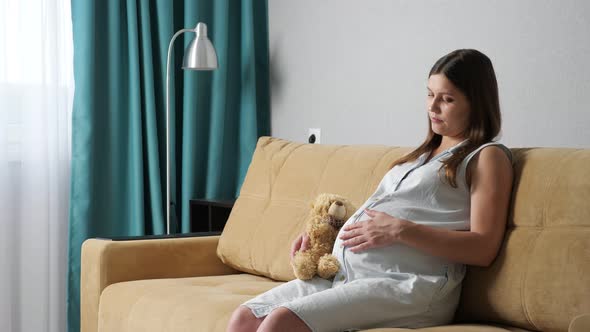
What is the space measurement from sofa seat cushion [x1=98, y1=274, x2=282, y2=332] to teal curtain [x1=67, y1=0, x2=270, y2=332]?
0.97m

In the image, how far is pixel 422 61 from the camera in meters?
2.94

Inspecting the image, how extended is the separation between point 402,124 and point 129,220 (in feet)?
4.28

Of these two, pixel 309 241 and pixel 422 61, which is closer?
pixel 309 241

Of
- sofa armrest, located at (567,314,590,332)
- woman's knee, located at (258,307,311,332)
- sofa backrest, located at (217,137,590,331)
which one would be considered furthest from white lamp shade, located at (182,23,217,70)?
sofa armrest, located at (567,314,590,332)

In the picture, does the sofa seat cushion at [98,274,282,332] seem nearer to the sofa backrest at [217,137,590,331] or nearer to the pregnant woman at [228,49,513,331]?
the pregnant woman at [228,49,513,331]

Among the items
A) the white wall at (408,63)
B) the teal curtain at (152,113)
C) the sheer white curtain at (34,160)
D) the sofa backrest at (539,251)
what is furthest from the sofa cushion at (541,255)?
the sheer white curtain at (34,160)

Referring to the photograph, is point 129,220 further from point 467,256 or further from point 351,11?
point 467,256

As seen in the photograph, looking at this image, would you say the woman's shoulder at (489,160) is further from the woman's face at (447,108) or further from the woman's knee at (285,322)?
the woman's knee at (285,322)

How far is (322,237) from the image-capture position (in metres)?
2.09

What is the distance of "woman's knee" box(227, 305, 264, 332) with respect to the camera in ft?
6.09

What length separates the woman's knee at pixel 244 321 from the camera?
73.1 inches

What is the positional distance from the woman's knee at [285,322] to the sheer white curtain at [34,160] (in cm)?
197

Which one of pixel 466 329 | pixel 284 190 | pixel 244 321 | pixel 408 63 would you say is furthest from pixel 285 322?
pixel 408 63

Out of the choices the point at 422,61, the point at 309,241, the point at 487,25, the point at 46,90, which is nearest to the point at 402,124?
the point at 422,61
